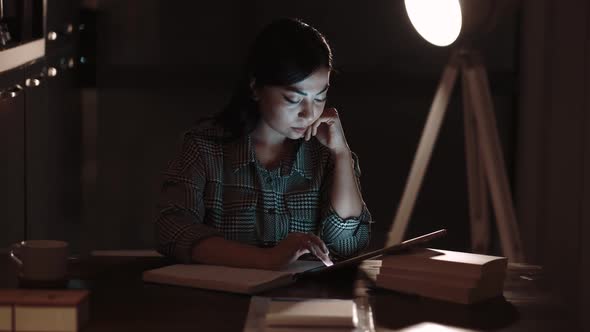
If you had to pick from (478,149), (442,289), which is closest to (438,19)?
(478,149)

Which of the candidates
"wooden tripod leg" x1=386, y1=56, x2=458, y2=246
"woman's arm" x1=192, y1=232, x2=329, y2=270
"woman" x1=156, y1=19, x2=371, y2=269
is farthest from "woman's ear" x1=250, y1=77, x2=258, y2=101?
"wooden tripod leg" x1=386, y1=56, x2=458, y2=246

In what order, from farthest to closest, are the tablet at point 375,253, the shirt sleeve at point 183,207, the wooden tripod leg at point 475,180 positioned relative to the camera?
the wooden tripod leg at point 475,180 < the shirt sleeve at point 183,207 < the tablet at point 375,253

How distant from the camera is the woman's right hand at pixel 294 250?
64.2 inches

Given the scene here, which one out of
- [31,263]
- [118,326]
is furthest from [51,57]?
[118,326]

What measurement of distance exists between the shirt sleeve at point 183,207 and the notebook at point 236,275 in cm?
11

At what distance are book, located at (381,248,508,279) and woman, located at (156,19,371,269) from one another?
38 cm

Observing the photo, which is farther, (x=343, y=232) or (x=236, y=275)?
(x=343, y=232)

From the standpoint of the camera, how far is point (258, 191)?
2.03 metres

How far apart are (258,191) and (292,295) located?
1.90 ft

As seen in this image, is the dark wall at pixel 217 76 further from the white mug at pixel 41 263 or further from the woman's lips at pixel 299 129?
the white mug at pixel 41 263

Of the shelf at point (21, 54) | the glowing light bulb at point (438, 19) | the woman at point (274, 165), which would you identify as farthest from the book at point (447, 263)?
the glowing light bulb at point (438, 19)

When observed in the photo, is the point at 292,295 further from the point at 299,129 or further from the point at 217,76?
the point at 217,76

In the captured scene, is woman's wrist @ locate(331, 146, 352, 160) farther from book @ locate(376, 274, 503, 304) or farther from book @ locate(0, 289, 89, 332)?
book @ locate(0, 289, 89, 332)

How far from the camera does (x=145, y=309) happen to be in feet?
4.50
